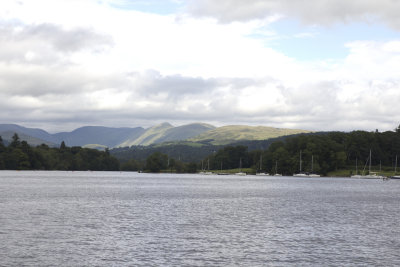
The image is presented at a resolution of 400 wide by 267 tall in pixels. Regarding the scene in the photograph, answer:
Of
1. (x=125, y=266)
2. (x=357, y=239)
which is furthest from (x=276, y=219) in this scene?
(x=125, y=266)

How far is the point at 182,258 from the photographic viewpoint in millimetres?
44156

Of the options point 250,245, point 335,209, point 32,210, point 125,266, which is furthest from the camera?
point 335,209

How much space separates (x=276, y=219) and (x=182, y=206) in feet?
84.8

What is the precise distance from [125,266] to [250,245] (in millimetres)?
15987

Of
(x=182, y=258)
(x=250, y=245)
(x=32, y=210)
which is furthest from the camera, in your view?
(x=32, y=210)

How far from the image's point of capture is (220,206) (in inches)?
3858

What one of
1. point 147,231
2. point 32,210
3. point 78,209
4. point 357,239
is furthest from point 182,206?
point 357,239

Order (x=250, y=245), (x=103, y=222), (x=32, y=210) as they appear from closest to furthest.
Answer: (x=250, y=245) < (x=103, y=222) < (x=32, y=210)

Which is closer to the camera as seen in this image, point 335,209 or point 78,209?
point 78,209

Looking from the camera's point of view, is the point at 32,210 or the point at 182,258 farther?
the point at 32,210

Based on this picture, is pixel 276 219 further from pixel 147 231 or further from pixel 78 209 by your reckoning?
pixel 78 209

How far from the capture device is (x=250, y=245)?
51219mm

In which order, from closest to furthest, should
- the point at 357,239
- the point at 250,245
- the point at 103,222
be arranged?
the point at 250,245
the point at 357,239
the point at 103,222

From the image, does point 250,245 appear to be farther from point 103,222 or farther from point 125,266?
point 103,222
